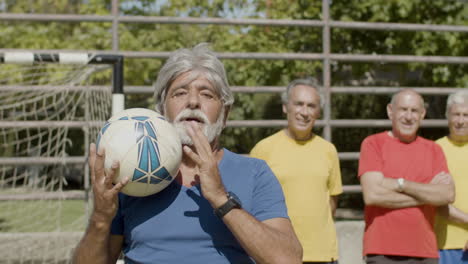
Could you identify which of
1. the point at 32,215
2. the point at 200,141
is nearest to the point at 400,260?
the point at 200,141

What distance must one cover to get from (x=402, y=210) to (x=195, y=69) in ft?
7.67

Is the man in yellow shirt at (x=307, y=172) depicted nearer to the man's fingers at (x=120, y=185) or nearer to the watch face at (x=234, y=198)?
the watch face at (x=234, y=198)

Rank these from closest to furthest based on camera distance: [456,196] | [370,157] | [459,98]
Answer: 1. [370,157]
2. [456,196]
3. [459,98]

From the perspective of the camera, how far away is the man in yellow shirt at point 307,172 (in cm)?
423

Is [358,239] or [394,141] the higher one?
[394,141]


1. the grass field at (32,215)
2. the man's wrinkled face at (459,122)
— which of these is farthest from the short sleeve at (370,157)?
the grass field at (32,215)

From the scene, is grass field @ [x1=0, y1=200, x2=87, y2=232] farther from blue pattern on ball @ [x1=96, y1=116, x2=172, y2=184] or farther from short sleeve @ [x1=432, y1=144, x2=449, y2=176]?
blue pattern on ball @ [x1=96, y1=116, x2=172, y2=184]

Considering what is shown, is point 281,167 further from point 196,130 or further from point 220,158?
point 196,130

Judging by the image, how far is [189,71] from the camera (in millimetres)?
2561

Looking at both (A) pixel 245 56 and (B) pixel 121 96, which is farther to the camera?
(A) pixel 245 56

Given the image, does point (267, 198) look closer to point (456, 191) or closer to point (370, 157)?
point (370, 157)

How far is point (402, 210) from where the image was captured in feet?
14.0

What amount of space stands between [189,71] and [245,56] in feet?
12.4

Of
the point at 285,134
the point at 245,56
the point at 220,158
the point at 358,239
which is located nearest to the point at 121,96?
the point at 285,134
